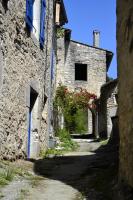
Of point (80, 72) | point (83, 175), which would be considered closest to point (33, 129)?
point (83, 175)

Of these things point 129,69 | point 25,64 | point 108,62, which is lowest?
point 129,69

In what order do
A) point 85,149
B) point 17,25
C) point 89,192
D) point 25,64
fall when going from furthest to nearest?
point 85,149
point 25,64
point 17,25
point 89,192

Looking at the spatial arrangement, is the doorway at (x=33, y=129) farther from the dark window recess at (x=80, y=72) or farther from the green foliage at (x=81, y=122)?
the dark window recess at (x=80, y=72)

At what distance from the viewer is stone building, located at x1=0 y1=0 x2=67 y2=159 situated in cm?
835

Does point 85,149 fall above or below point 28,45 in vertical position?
below

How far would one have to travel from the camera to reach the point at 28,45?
10305 millimetres

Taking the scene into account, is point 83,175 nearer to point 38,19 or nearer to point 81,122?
point 38,19

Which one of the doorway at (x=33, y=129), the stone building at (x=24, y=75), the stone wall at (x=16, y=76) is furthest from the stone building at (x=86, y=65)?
the stone wall at (x=16, y=76)

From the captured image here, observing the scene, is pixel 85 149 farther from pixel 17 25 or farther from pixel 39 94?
pixel 17 25

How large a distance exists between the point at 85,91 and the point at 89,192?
1817 centimetres

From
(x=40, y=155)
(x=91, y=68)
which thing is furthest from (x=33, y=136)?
(x=91, y=68)

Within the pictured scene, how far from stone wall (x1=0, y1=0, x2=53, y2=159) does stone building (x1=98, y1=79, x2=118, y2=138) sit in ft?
22.7

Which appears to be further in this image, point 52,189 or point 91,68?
point 91,68

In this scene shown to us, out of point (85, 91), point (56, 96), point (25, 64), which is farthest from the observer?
point (85, 91)
